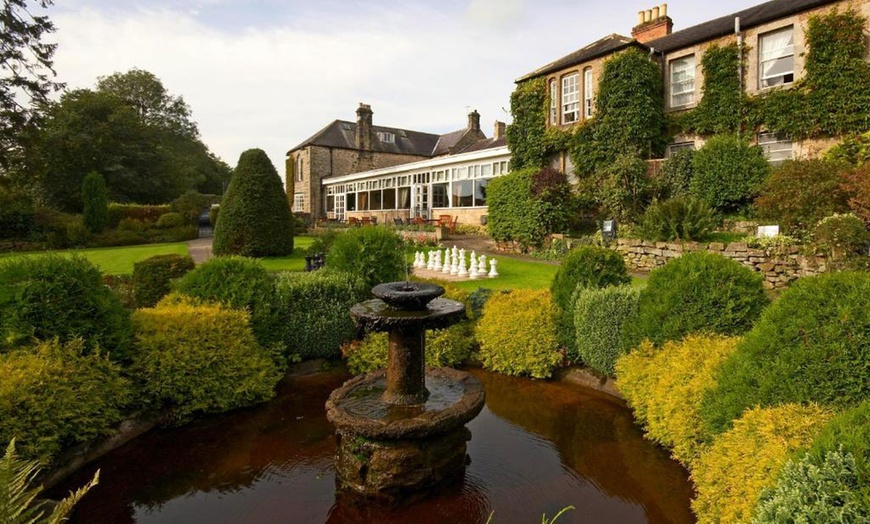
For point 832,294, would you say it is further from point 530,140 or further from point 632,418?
point 530,140

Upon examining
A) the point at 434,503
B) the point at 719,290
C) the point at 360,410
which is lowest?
the point at 434,503

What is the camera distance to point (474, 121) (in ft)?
131

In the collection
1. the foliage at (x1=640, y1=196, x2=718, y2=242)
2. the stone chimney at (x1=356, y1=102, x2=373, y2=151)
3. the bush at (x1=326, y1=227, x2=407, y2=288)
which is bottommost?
the bush at (x1=326, y1=227, x2=407, y2=288)

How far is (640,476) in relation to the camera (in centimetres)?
446

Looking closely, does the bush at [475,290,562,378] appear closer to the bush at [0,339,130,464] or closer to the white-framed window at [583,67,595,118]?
the bush at [0,339,130,464]

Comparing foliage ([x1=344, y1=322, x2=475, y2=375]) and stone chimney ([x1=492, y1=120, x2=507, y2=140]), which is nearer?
foliage ([x1=344, y1=322, x2=475, y2=375])

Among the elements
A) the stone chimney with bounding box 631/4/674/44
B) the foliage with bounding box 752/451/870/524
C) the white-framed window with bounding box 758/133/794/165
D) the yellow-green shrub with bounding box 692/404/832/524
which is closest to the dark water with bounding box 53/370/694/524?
the yellow-green shrub with bounding box 692/404/832/524

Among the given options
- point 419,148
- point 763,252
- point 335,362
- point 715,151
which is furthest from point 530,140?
point 419,148

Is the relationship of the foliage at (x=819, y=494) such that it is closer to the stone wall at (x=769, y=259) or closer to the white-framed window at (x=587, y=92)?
the stone wall at (x=769, y=259)

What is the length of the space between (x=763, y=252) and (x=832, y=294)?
960cm

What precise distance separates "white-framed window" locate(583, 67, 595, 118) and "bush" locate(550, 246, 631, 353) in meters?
14.9

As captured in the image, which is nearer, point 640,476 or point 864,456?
point 864,456

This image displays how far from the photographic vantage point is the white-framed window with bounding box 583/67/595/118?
66.0 feet

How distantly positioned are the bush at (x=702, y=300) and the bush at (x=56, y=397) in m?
6.06
